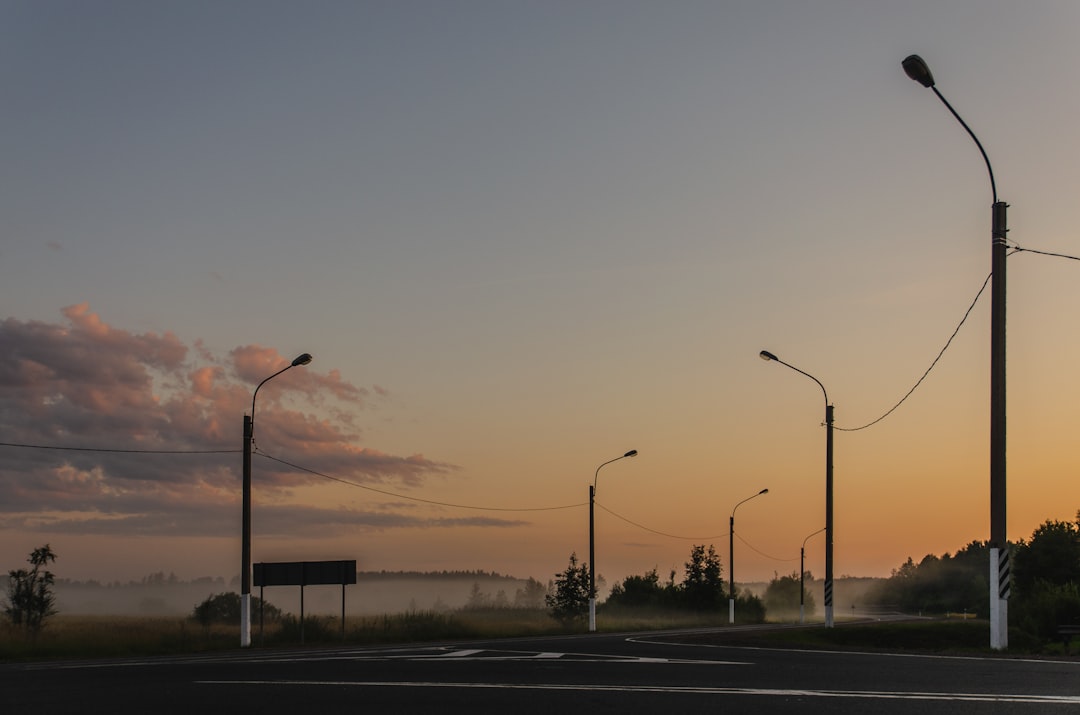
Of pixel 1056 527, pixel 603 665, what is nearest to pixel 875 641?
pixel 603 665

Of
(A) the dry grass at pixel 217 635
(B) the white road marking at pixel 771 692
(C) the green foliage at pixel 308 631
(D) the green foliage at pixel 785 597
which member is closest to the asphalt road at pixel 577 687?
(B) the white road marking at pixel 771 692

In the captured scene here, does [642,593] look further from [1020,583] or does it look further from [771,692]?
[771,692]

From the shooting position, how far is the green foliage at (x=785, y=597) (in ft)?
435

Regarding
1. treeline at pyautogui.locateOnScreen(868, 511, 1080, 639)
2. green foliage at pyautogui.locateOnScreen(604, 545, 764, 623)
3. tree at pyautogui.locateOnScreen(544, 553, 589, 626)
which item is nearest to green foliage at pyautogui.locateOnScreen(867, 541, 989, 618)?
treeline at pyautogui.locateOnScreen(868, 511, 1080, 639)

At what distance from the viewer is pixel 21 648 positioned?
104ft

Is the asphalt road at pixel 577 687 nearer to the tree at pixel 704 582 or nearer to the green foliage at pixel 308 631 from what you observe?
the green foliage at pixel 308 631

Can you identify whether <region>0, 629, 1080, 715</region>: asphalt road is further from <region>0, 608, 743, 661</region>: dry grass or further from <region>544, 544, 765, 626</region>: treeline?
<region>544, 544, 765, 626</region>: treeline

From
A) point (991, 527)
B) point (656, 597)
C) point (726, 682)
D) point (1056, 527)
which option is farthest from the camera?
point (656, 597)

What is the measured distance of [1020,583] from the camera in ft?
249

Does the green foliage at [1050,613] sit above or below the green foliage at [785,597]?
above

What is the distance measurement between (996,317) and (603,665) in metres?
11.7

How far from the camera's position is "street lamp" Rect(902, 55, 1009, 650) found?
21083 millimetres

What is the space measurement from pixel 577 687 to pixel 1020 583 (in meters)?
73.0

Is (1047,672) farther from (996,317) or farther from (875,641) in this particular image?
(875,641)
